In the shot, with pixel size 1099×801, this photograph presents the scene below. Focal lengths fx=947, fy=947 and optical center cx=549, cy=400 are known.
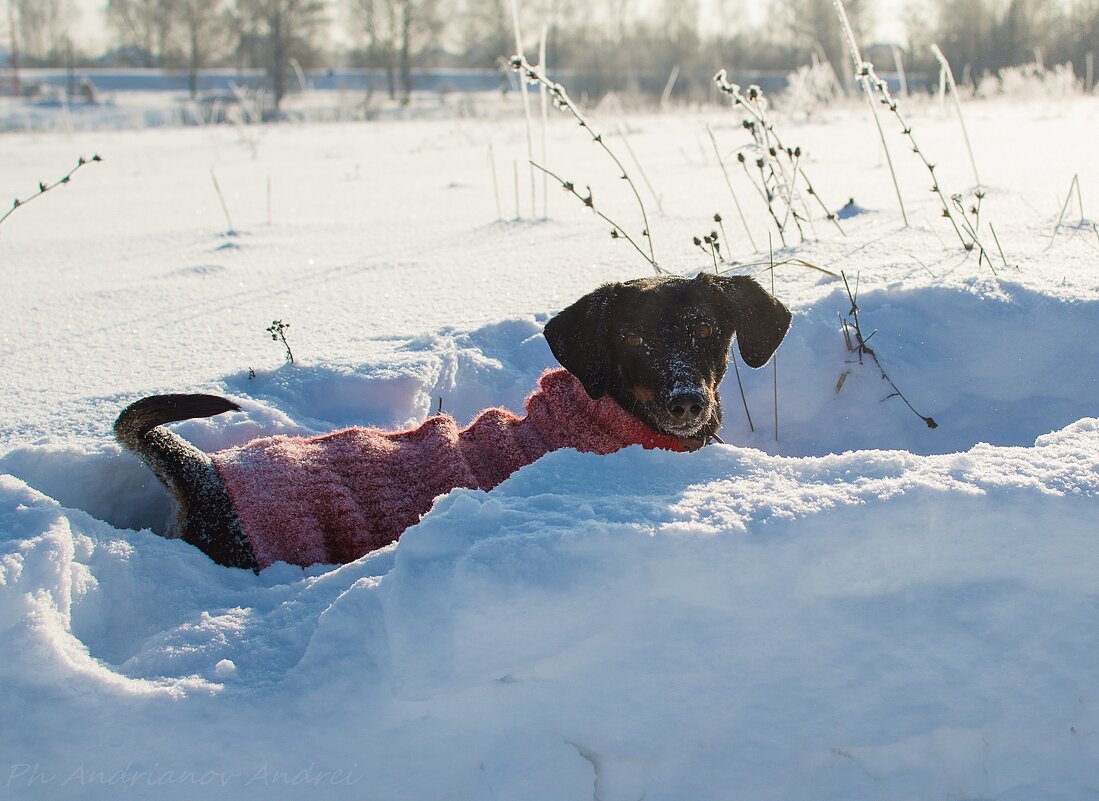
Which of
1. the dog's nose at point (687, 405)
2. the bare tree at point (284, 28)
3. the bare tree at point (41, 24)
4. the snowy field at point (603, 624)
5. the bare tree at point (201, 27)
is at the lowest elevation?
the snowy field at point (603, 624)

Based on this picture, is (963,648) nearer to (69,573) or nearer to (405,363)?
(69,573)

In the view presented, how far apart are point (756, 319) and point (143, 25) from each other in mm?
61972

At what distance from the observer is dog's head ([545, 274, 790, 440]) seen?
9.45 ft

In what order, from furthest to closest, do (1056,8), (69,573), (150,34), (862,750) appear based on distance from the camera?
(150,34) → (1056,8) → (69,573) → (862,750)

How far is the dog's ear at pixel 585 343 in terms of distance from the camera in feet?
9.46

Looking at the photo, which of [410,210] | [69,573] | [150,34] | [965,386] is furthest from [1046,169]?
[150,34]

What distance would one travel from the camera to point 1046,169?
20.6 feet

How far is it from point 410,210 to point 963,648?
5632 mm

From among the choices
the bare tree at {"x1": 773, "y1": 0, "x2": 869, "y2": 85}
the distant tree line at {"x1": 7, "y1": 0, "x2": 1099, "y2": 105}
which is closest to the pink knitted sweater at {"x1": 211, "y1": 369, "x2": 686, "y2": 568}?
the distant tree line at {"x1": 7, "y1": 0, "x2": 1099, "y2": 105}

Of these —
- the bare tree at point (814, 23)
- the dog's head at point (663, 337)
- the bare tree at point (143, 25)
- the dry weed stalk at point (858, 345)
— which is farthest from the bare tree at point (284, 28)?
the dog's head at point (663, 337)

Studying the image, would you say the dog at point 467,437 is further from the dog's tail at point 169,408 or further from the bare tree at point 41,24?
the bare tree at point 41,24

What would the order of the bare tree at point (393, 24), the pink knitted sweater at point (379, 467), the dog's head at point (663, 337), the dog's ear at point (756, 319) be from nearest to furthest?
the pink knitted sweater at point (379, 467), the dog's head at point (663, 337), the dog's ear at point (756, 319), the bare tree at point (393, 24)

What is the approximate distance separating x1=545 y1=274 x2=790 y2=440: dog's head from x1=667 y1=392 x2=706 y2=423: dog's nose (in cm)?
7

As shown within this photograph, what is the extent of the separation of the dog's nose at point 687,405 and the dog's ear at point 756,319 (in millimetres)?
443
